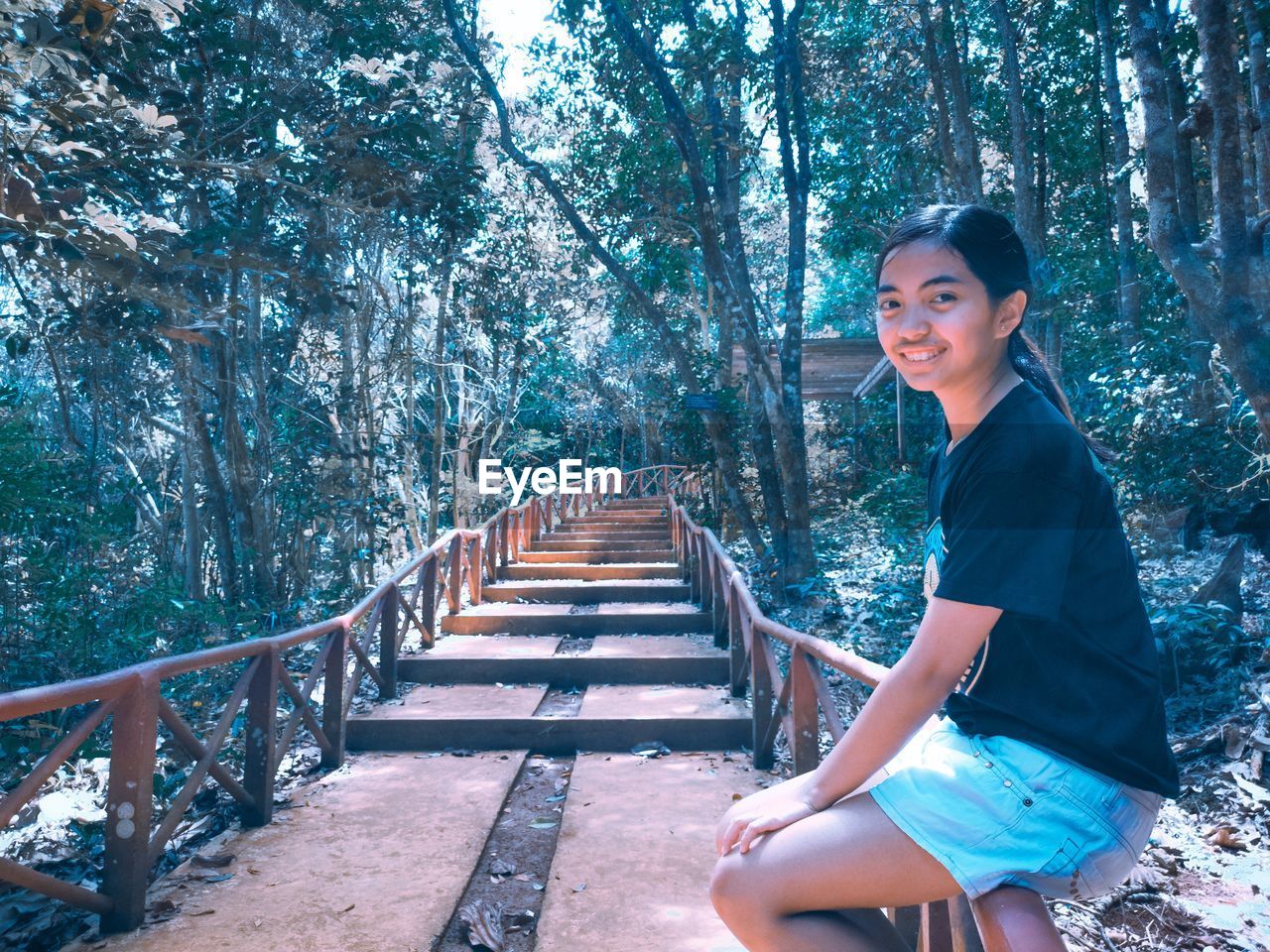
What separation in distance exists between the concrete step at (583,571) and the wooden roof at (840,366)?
787 centimetres

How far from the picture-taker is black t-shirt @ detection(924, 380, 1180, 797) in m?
1.31

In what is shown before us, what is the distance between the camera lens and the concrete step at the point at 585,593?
9.77 m

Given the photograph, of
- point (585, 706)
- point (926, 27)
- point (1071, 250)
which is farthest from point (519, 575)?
point (1071, 250)

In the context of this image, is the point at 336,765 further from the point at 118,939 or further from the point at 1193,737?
the point at 1193,737

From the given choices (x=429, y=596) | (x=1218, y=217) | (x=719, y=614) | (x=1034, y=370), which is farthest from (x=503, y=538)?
(x=1034, y=370)

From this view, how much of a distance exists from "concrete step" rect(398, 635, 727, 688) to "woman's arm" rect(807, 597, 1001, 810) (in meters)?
5.41

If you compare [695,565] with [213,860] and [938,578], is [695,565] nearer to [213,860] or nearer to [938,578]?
[213,860]

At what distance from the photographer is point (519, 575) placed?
11352 millimetres

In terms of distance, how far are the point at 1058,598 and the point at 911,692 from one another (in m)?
0.27

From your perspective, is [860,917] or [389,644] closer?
[860,917]

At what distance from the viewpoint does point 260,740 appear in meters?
4.24

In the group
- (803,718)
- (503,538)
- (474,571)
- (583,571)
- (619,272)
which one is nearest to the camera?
(803,718)

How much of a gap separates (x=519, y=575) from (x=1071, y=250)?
1180 cm

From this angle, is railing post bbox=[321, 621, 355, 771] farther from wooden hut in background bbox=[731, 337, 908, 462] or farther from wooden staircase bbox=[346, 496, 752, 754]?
wooden hut in background bbox=[731, 337, 908, 462]
